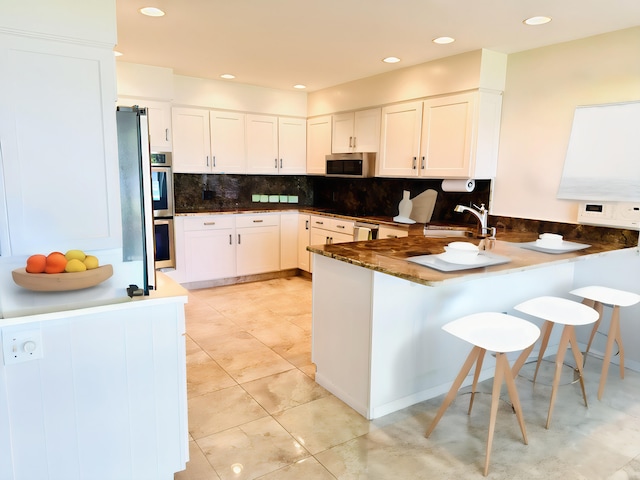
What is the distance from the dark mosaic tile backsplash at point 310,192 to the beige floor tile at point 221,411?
2746mm

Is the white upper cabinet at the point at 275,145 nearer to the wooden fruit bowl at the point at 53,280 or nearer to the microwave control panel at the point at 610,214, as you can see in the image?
the microwave control panel at the point at 610,214

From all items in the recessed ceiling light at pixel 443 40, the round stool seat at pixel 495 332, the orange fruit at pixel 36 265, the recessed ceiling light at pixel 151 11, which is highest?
the recessed ceiling light at pixel 443 40

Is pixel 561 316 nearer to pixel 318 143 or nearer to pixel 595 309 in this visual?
pixel 595 309

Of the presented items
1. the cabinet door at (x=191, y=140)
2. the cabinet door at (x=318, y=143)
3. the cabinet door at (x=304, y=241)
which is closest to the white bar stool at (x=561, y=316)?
the cabinet door at (x=304, y=241)

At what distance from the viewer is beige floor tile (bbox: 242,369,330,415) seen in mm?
2588

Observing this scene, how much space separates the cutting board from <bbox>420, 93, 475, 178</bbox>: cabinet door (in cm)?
46

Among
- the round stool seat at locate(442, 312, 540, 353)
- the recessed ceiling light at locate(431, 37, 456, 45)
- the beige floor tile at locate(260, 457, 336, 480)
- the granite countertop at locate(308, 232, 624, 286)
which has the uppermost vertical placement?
the recessed ceiling light at locate(431, 37, 456, 45)

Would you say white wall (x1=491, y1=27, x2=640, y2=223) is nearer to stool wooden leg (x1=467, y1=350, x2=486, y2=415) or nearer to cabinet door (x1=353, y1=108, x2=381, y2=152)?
cabinet door (x1=353, y1=108, x2=381, y2=152)

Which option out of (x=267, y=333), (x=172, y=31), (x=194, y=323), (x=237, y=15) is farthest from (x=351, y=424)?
(x=172, y=31)

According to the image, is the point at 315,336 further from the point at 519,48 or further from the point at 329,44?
the point at 519,48

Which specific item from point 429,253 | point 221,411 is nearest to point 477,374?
point 429,253

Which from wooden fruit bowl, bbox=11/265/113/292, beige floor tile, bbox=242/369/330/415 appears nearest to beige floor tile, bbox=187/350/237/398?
beige floor tile, bbox=242/369/330/415

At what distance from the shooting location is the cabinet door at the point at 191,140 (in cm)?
473

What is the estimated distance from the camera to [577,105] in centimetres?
323
